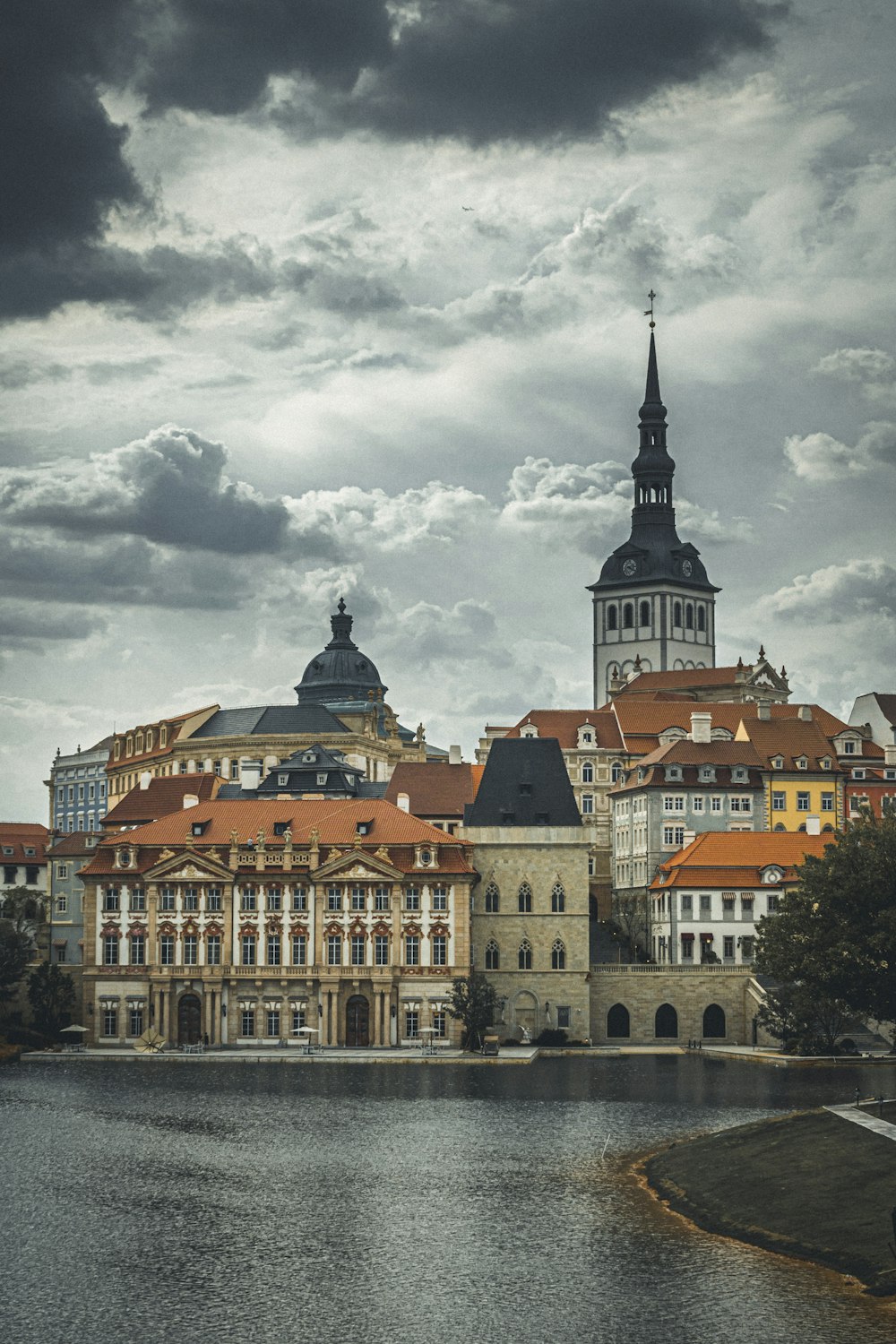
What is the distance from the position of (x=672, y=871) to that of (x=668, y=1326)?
99181mm

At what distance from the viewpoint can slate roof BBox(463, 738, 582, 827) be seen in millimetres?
137000

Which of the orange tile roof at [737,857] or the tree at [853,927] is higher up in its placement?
the orange tile roof at [737,857]

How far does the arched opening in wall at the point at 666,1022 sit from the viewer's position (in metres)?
136

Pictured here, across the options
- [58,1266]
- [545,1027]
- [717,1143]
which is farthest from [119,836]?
[58,1266]

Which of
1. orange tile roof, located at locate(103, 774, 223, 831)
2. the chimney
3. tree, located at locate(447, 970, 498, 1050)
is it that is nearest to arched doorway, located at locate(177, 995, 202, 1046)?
tree, located at locate(447, 970, 498, 1050)

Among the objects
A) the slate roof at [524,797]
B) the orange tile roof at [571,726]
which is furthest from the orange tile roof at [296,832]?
the orange tile roof at [571,726]

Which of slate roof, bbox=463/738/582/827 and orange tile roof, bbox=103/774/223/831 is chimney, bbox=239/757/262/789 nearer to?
orange tile roof, bbox=103/774/223/831

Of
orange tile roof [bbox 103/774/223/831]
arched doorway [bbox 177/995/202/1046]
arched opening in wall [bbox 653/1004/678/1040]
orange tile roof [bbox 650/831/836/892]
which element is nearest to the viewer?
arched doorway [bbox 177/995/202/1046]

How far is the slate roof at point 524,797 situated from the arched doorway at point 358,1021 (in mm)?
15429

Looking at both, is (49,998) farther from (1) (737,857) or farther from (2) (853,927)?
(2) (853,927)

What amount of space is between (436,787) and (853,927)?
6297 cm

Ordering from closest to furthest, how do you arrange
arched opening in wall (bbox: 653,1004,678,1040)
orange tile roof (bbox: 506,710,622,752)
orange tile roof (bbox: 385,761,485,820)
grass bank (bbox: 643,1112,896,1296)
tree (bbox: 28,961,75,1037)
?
grass bank (bbox: 643,1112,896,1296), tree (bbox: 28,961,75,1037), arched opening in wall (bbox: 653,1004,678,1040), orange tile roof (bbox: 385,761,485,820), orange tile roof (bbox: 506,710,622,752)

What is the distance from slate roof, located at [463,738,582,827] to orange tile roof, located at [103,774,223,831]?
25.7 meters

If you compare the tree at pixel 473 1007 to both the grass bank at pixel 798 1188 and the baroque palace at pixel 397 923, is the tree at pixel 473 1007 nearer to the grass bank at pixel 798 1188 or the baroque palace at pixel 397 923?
the baroque palace at pixel 397 923
